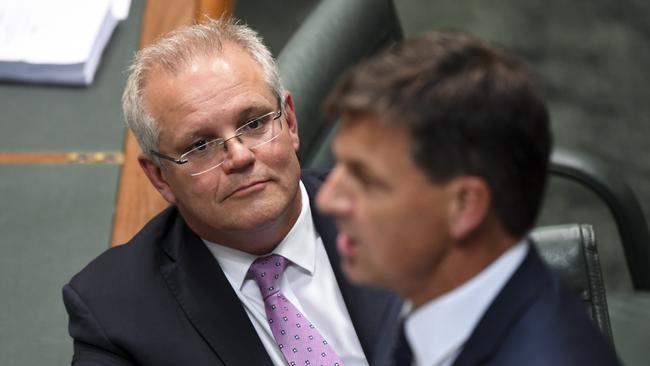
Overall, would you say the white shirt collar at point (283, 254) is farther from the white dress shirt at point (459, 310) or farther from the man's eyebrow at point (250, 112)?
the white dress shirt at point (459, 310)

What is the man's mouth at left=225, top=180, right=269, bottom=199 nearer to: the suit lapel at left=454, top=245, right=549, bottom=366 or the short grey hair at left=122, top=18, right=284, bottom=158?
the short grey hair at left=122, top=18, right=284, bottom=158

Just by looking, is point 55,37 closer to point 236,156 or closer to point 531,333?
point 236,156

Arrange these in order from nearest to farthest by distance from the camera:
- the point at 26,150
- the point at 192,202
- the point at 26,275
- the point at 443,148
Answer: the point at 443,148
the point at 192,202
the point at 26,275
the point at 26,150

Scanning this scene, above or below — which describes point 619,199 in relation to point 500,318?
below

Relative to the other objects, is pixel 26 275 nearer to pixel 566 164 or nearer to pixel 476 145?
pixel 566 164

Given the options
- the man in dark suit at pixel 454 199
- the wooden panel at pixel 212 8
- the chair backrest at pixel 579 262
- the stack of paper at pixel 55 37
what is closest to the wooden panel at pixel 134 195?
the wooden panel at pixel 212 8

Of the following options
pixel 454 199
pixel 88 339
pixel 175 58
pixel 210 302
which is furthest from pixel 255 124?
pixel 454 199

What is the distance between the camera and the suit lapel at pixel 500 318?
929mm

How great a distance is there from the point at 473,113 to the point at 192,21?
4.65 feet

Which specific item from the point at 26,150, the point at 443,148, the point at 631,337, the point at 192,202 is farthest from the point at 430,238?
the point at 26,150

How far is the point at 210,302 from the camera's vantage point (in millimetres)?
1637

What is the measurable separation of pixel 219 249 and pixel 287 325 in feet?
0.55

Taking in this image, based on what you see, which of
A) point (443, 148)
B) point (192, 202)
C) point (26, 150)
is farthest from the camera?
point (26, 150)

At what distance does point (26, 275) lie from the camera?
1.92 meters
